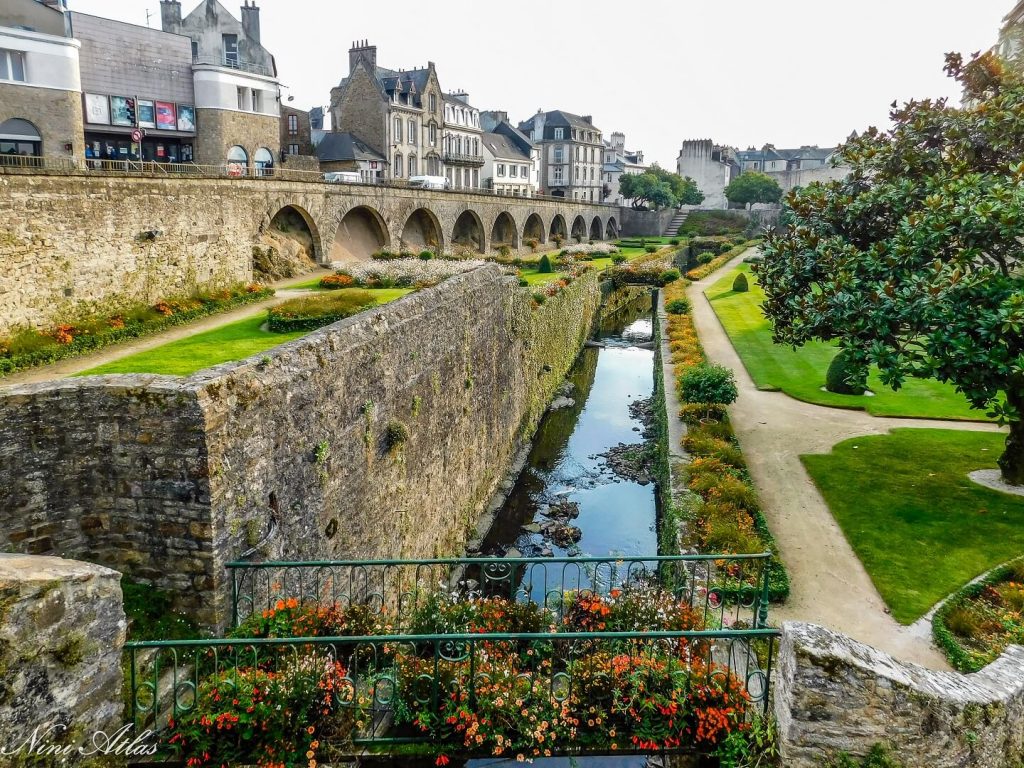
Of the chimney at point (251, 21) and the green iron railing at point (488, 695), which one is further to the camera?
the chimney at point (251, 21)

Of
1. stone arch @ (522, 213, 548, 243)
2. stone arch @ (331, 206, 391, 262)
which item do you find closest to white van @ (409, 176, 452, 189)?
stone arch @ (331, 206, 391, 262)

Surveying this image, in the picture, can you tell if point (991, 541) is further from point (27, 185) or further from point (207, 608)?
point (27, 185)

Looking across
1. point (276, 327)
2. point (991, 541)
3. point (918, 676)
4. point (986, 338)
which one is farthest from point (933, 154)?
point (276, 327)

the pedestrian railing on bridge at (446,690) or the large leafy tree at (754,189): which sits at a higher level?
the large leafy tree at (754,189)

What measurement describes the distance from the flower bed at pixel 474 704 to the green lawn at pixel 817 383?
42.7ft

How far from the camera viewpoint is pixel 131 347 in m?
19.7

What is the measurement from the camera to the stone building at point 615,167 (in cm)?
11455

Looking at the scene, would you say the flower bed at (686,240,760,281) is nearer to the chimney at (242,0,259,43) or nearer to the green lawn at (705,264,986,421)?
the green lawn at (705,264,986,421)

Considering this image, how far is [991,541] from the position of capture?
1361 centimetres

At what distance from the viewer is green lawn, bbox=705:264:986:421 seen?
22.4m

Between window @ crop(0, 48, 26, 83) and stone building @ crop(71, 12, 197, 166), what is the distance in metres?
6.81

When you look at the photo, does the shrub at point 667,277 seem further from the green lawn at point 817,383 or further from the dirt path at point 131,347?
the dirt path at point 131,347

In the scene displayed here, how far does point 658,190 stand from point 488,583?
9105 centimetres

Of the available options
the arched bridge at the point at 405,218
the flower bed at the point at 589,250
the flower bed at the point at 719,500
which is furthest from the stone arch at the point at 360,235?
the flower bed at the point at 719,500
